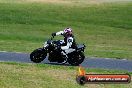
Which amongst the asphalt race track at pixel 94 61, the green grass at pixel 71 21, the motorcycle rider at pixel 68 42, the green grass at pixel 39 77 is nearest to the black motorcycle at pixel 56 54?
the motorcycle rider at pixel 68 42

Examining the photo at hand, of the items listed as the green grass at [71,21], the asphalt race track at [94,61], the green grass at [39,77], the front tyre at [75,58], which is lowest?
the green grass at [71,21]

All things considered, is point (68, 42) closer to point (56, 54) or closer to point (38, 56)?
point (56, 54)

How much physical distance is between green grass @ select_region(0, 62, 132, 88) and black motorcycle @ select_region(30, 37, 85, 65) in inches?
78.6

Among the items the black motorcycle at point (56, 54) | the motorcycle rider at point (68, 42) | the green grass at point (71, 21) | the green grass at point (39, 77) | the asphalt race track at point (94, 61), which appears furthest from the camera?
the green grass at point (71, 21)

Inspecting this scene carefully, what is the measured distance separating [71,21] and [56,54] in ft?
102

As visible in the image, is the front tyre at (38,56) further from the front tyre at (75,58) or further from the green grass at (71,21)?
the green grass at (71,21)

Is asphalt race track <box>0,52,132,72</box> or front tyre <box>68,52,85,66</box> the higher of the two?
front tyre <box>68,52,85,66</box>

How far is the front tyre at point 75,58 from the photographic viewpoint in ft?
72.7

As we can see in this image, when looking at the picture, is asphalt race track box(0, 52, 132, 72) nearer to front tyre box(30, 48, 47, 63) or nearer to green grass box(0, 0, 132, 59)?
front tyre box(30, 48, 47, 63)

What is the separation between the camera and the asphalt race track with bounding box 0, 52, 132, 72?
22.3 m

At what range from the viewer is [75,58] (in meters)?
22.3

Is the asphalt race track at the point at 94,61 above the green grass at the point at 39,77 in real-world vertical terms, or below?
below

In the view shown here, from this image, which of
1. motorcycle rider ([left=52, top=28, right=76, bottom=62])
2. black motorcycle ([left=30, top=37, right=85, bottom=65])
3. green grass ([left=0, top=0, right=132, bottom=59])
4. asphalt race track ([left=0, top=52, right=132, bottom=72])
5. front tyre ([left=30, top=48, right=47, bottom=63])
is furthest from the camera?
green grass ([left=0, top=0, right=132, bottom=59])

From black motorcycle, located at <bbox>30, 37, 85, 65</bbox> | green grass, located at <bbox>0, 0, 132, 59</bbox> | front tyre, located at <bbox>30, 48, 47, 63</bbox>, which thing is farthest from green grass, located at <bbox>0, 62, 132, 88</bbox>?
green grass, located at <bbox>0, 0, 132, 59</bbox>
